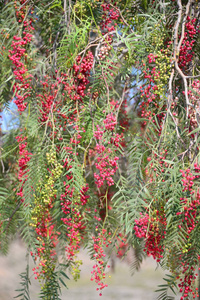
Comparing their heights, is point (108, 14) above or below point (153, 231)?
above

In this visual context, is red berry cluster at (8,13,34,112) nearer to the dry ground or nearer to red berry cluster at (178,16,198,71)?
red berry cluster at (178,16,198,71)

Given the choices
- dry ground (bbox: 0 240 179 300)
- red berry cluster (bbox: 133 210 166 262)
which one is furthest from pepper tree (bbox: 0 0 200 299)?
dry ground (bbox: 0 240 179 300)

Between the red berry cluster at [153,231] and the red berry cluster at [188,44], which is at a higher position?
the red berry cluster at [188,44]

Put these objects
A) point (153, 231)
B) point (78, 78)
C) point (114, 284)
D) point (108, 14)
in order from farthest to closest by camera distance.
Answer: point (114, 284) → point (108, 14) → point (78, 78) → point (153, 231)

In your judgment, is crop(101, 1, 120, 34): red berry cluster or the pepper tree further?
crop(101, 1, 120, 34): red berry cluster

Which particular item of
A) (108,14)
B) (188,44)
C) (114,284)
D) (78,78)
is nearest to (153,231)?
(78,78)

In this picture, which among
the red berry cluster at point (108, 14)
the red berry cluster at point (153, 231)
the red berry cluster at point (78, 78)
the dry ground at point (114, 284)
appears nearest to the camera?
the red berry cluster at point (153, 231)

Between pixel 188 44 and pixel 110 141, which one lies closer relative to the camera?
pixel 110 141

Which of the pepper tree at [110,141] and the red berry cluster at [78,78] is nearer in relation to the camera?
the pepper tree at [110,141]

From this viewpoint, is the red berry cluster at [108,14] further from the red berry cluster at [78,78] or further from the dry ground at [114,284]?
the dry ground at [114,284]

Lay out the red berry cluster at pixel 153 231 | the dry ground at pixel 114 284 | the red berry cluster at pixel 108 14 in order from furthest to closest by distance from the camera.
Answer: the dry ground at pixel 114 284 < the red berry cluster at pixel 108 14 < the red berry cluster at pixel 153 231

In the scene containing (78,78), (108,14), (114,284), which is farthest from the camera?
(114,284)

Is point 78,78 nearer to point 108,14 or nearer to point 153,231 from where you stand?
point 108,14

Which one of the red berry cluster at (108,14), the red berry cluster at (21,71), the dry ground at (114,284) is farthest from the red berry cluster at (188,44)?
the dry ground at (114,284)
